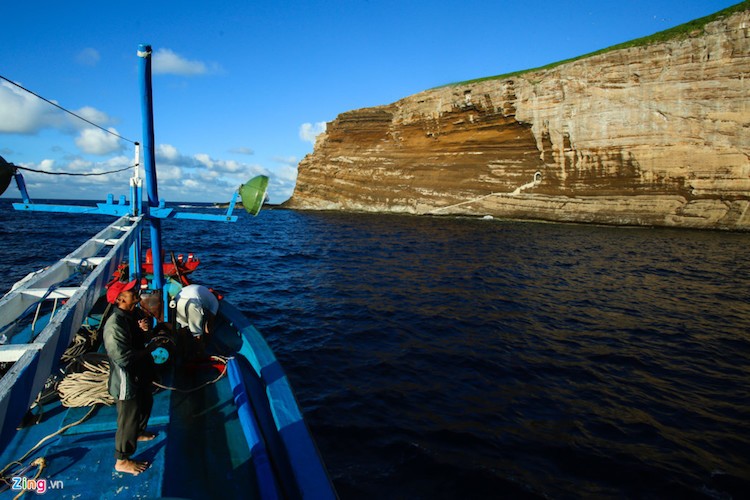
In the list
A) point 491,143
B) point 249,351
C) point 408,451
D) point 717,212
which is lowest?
point 408,451

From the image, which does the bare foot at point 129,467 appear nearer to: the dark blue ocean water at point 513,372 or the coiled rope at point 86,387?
the coiled rope at point 86,387

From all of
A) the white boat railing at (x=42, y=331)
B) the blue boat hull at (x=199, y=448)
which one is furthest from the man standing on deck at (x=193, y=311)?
the white boat railing at (x=42, y=331)

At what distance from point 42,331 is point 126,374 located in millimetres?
1396

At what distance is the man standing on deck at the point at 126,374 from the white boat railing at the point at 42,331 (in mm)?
273

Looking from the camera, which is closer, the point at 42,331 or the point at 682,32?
the point at 42,331

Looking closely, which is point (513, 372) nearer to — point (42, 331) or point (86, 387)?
point (86, 387)

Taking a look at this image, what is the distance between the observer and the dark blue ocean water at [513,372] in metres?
5.20

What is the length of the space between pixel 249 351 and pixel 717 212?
4274cm

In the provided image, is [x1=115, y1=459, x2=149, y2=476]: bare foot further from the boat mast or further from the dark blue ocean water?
the boat mast

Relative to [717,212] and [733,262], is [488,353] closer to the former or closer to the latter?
[733,262]

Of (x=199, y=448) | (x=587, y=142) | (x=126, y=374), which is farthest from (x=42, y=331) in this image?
(x=587, y=142)

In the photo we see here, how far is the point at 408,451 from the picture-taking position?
551cm

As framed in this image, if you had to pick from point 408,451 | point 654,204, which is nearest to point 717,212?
point 654,204

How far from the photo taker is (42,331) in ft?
7.90
